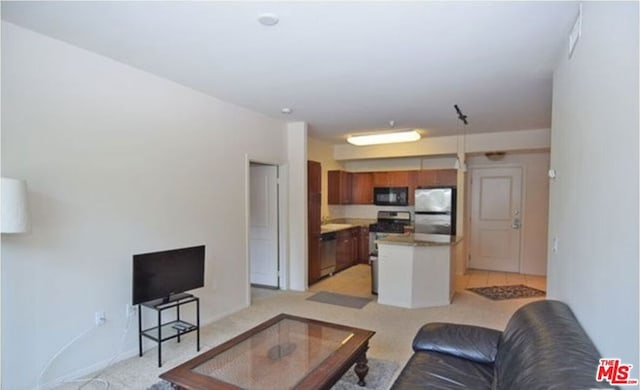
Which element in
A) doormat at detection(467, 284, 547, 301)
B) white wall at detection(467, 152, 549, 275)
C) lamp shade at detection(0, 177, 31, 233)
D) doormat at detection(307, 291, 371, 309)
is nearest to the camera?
lamp shade at detection(0, 177, 31, 233)

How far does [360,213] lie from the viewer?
8102mm

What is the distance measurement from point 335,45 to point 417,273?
3.16 metres

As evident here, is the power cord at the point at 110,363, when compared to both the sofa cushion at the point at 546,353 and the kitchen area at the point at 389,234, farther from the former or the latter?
the kitchen area at the point at 389,234

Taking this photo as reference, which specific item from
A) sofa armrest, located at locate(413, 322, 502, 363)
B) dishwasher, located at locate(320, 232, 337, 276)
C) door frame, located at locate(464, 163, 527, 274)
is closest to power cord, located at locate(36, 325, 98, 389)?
sofa armrest, located at locate(413, 322, 502, 363)

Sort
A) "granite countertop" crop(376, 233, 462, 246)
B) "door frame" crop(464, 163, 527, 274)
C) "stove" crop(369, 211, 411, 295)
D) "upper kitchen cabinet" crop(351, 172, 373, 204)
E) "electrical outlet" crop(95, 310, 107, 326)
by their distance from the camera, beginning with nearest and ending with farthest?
"electrical outlet" crop(95, 310, 107, 326) → "granite countertop" crop(376, 233, 462, 246) → "door frame" crop(464, 163, 527, 274) → "stove" crop(369, 211, 411, 295) → "upper kitchen cabinet" crop(351, 172, 373, 204)

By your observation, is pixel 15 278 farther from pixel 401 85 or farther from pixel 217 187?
pixel 401 85

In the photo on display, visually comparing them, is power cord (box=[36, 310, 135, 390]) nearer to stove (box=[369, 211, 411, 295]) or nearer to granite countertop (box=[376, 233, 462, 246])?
granite countertop (box=[376, 233, 462, 246])

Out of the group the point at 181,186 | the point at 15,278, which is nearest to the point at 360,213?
the point at 181,186

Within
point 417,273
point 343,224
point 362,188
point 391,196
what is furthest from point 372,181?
point 417,273

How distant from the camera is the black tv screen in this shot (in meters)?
2.94

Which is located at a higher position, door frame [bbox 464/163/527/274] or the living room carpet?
door frame [bbox 464/163/527/274]

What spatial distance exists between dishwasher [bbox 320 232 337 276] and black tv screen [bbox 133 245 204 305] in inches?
111

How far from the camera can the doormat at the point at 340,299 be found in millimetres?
4695

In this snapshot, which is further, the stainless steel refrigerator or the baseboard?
the stainless steel refrigerator
